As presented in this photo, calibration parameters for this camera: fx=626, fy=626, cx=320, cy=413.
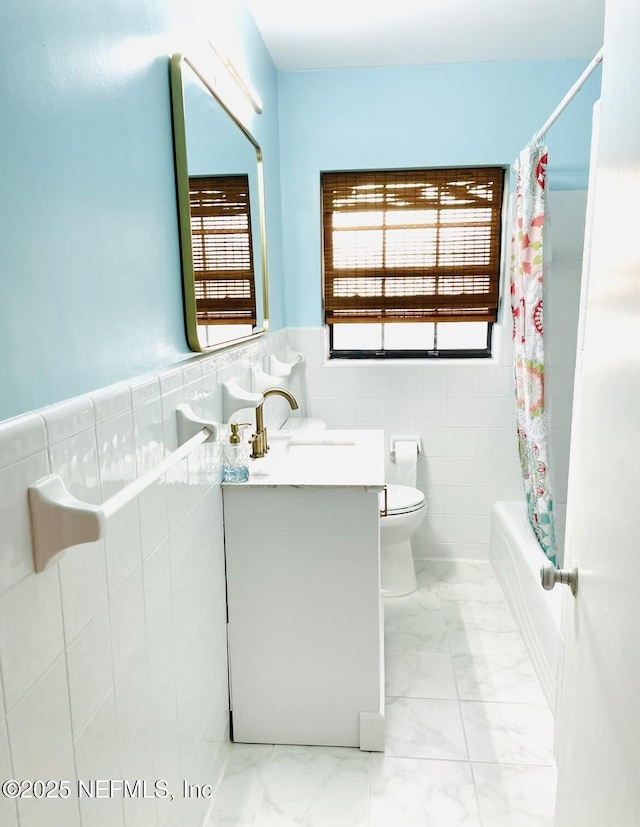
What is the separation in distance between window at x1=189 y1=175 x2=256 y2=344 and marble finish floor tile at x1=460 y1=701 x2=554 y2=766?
1469 millimetres

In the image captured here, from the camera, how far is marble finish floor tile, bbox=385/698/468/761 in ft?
6.28

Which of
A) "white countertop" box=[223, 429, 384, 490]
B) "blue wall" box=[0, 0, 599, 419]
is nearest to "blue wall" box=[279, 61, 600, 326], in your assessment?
"blue wall" box=[0, 0, 599, 419]

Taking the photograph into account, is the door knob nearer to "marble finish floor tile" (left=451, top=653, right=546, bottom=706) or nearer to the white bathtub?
the white bathtub

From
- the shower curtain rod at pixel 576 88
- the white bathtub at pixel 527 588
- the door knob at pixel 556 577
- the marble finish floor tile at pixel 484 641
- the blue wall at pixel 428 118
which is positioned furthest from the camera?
the blue wall at pixel 428 118

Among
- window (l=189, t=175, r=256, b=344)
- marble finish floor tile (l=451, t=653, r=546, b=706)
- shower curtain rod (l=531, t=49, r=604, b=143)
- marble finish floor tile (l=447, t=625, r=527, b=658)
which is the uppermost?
shower curtain rod (l=531, t=49, r=604, b=143)

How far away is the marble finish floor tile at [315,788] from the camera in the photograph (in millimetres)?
1671

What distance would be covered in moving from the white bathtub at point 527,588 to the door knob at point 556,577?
0.83 m

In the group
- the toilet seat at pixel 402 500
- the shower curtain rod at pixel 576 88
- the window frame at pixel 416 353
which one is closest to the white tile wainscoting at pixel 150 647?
the toilet seat at pixel 402 500

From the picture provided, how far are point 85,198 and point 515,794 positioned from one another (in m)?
1.83

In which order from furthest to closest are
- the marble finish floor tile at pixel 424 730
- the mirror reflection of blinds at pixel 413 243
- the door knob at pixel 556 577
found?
1. the mirror reflection of blinds at pixel 413 243
2. the marble finish floor tile at pixel 424 730
3. the door knob at pixel 556 577

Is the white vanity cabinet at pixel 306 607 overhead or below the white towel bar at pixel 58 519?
below

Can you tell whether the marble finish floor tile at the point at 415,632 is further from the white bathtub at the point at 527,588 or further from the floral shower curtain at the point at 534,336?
the floral shower curtain at the point at 534,336

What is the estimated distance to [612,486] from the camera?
0.93m

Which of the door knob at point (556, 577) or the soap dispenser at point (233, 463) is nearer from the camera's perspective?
the door knob at point (556, 577)
